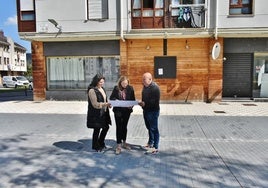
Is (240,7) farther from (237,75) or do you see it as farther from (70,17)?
(70,17)

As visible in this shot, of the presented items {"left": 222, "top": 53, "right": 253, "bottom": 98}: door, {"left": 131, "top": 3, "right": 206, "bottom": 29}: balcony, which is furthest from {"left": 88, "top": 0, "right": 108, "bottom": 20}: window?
{"left": 222, "top": 53, "right": 253, "bottom": 98}: door

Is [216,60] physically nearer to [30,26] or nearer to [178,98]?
[178,98]

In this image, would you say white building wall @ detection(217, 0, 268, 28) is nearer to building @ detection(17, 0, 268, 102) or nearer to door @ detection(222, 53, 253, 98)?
building @ detection(17, 0, 268, 102)

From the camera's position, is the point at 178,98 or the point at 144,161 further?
the point at 178,98

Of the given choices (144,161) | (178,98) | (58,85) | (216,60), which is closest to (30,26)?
(58,85)

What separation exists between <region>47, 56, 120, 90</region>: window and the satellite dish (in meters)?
5.12

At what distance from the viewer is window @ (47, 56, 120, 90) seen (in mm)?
15094

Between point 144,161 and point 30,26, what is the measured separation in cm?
1256

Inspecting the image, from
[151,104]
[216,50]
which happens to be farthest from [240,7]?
[151,104]

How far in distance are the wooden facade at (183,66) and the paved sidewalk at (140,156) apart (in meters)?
4.42

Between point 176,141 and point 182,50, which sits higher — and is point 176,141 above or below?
below

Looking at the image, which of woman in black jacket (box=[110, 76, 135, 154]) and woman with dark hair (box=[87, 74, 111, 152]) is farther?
woman in black jacket (box=[110, 76, 135, 154])

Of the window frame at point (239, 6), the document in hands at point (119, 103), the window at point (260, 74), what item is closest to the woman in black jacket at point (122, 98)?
the document in hands at point (119, 103)

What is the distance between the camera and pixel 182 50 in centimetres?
1421
